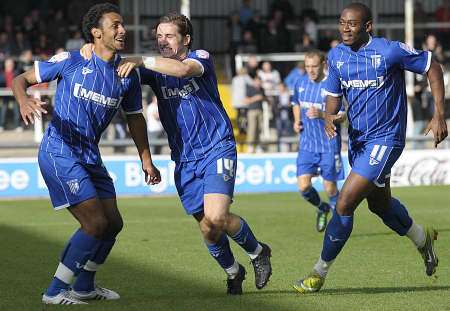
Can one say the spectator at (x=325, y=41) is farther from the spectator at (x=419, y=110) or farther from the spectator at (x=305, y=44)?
the spectator at (x=419, y=110)

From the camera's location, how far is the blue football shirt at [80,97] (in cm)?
864

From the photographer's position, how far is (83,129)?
8695 millimetres

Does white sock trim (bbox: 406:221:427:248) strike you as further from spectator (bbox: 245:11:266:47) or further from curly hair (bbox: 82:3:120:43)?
spectator (bbox: 245:11:266:47)

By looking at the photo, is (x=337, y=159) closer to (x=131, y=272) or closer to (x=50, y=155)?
(x=131, y=272)

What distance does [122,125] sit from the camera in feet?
78.0

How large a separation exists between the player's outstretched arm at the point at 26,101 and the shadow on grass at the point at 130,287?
1517mm

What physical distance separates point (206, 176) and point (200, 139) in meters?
0.29

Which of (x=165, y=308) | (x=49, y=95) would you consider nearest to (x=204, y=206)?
(x=165, y=308)

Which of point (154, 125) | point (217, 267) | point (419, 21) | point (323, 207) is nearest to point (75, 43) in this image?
point (154, 125)

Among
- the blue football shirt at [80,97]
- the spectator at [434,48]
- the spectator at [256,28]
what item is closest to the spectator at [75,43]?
the spectator at [256,28]

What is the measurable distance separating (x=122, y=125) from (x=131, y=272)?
13.0 meters

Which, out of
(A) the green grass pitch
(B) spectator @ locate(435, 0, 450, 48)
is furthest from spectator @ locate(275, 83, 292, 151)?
(B) spectator @ locate(435, 0, 450, 48)

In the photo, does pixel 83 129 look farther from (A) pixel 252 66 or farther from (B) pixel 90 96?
(A) pixel 252 66

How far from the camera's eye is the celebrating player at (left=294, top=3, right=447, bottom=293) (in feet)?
30.3
